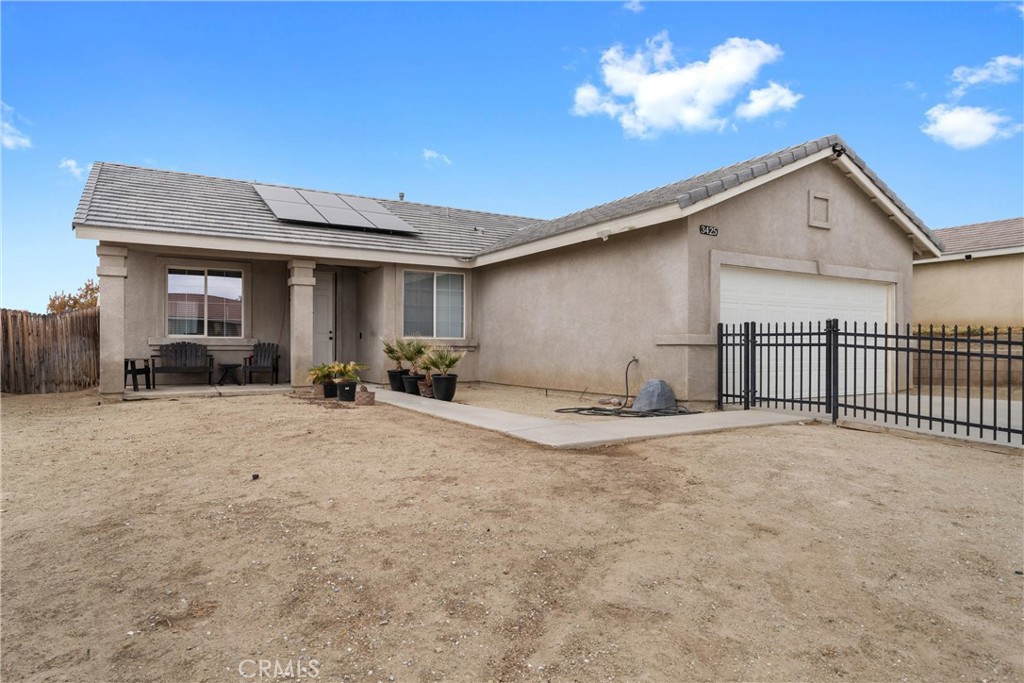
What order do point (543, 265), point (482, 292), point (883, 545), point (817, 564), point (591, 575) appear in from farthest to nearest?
point (482, 292)
point (543, 265)
point (883, 545)
point (817, 564)
point (591, 575)

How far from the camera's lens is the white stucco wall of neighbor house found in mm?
9859

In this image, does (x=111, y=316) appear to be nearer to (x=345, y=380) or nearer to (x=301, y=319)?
(x=301, y=319)

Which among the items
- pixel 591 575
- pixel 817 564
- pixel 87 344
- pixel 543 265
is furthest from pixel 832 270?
pixel 87 344

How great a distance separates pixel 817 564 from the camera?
3.51m

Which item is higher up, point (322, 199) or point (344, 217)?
point (322, 199)

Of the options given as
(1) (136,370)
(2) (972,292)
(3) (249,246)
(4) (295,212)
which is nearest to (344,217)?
(4) (295,212)

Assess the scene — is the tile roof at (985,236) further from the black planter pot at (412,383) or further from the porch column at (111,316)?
the porch column at (111,316)

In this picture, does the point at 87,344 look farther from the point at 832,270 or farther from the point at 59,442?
the point at 832,270

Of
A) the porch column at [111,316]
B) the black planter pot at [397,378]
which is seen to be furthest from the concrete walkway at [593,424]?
the porch column at [111,316]

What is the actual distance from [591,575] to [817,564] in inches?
56.1

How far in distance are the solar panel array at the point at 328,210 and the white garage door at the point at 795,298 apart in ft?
27.3

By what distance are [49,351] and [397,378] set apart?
7.94m

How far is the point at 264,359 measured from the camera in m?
13.5

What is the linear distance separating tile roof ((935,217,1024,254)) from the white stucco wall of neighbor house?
275 inches
